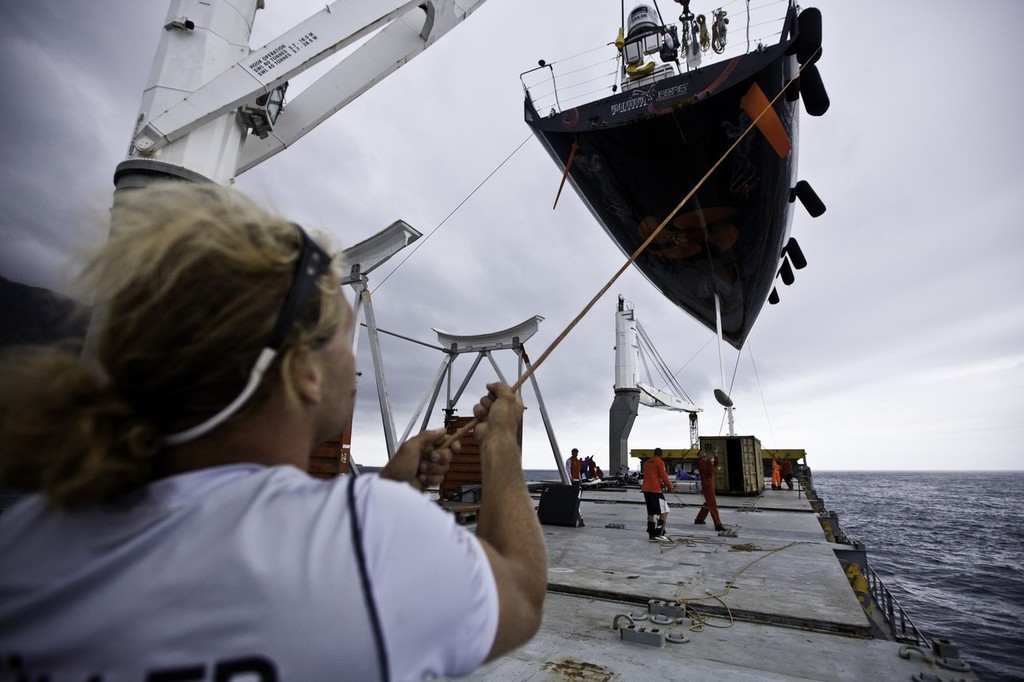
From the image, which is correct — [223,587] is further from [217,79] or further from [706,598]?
[706,598]

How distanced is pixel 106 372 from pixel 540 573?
1000 mm

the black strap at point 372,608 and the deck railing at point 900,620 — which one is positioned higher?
the black strap at point 372,608

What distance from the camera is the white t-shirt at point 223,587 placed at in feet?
2.28

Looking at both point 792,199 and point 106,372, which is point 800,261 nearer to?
point 792,199

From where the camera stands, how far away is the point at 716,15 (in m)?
10.7

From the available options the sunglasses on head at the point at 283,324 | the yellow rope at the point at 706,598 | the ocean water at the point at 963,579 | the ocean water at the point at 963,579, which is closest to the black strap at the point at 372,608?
the sunglasses on head at the point at 283,324

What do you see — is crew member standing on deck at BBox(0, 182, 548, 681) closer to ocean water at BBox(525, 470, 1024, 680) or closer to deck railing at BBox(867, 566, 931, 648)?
ocean water at BBox(525, 470, 1024, 680)

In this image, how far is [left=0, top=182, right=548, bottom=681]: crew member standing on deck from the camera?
0.71m

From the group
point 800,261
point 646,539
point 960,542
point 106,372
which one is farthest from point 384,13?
point 960,542

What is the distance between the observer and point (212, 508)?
2.60ft

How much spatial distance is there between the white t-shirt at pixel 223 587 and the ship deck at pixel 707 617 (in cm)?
305

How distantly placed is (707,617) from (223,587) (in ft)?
16.7

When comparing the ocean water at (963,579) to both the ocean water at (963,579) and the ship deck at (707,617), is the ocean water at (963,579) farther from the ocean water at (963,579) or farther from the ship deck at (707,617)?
the ship deck at (707,617)

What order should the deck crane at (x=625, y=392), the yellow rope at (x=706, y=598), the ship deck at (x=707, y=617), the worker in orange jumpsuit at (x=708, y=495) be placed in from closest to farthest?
the ship deck at (x=707, y=617)
the yellow rope at (x=706, y=598)
the worker in orange jumpsuit at (x=708, y=495)
the deck crane at (x=625, y=392)
